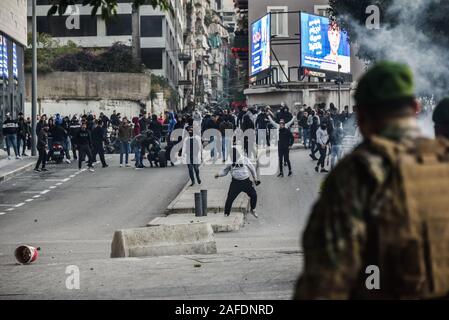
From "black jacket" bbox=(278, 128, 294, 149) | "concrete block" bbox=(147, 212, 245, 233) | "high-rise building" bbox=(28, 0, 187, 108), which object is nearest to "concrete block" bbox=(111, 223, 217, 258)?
"concrete block" bbox=(147, 212, 245, 233)

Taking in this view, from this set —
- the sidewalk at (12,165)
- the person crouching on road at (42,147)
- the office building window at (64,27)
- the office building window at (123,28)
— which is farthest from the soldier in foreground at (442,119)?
the office building window at (64,27)

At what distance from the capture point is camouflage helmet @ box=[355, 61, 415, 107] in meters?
4.16

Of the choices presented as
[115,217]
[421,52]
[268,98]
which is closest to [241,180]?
[115,217]

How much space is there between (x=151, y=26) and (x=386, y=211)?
2834 inches

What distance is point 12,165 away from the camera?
35.9m

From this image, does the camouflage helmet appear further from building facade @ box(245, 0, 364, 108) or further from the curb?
building facade @ box(245, 0, 364, 108)

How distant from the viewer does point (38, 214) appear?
23.9 metres

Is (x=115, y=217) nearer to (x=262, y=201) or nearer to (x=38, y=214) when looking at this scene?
(x=38, y=214)

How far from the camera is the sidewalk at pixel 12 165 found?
32.6 metres

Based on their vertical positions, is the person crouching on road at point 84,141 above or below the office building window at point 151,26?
below

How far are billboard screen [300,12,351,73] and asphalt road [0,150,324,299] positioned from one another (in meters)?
22.9

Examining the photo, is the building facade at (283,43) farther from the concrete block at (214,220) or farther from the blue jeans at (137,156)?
the concrete block at (214,220)

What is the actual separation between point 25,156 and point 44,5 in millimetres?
34226

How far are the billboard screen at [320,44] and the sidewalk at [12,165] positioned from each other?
23708mm
